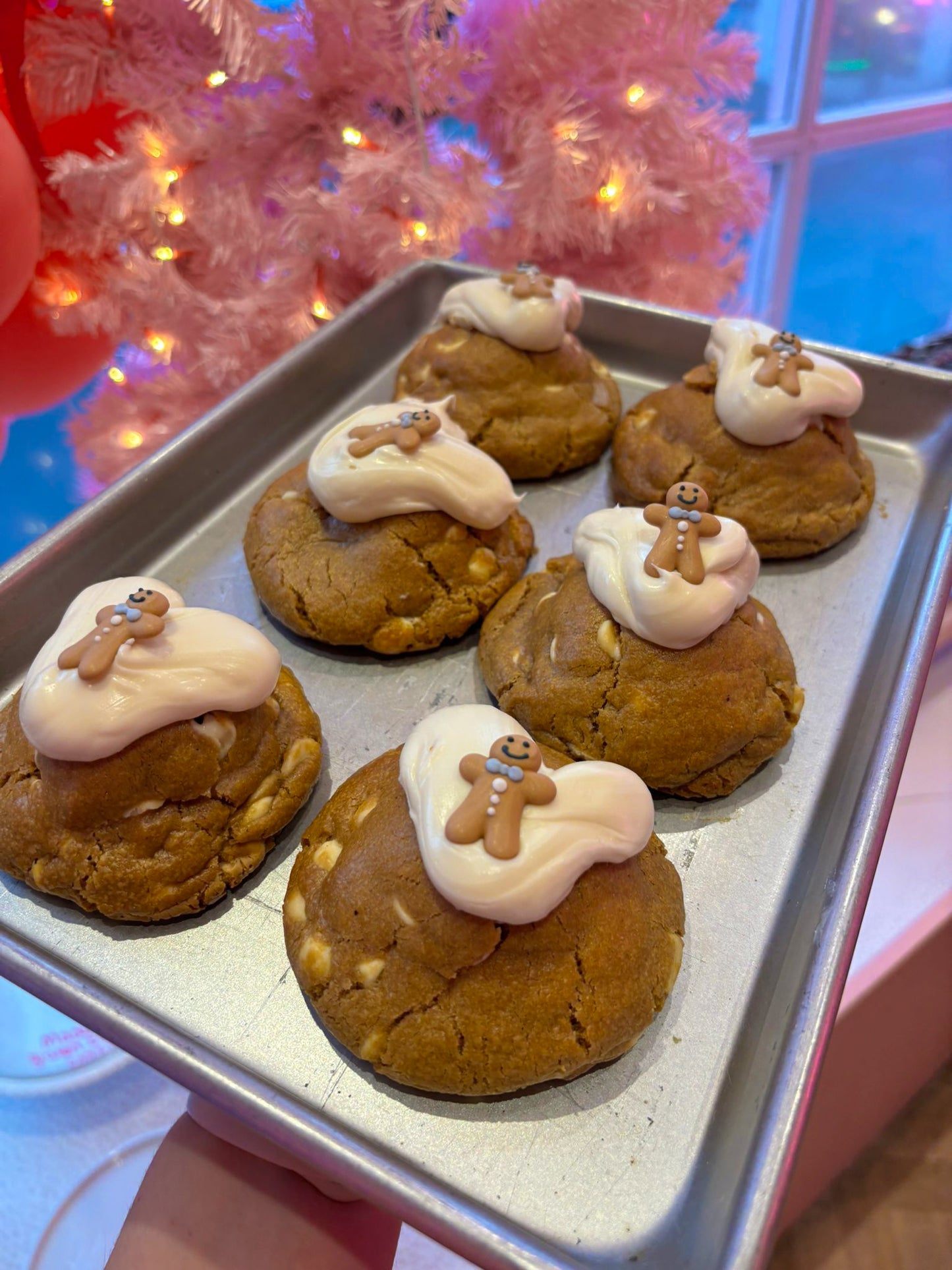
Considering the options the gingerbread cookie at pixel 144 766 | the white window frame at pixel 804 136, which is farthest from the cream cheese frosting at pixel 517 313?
the white window frame at pixel 804 136

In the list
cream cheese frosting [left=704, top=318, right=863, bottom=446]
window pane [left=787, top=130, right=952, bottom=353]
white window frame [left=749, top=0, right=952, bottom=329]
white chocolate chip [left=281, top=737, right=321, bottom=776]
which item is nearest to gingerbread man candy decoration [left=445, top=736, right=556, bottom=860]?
white chocolate chip [left=281, top=737, right=321, bottom=776]

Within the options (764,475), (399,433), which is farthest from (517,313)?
(764,475)

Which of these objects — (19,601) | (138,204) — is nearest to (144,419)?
(138,204)

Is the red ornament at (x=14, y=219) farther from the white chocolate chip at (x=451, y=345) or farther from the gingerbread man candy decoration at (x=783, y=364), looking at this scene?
the gingerbread man candy decoration at (x=783, y=364)

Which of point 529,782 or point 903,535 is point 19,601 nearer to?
point 529,782

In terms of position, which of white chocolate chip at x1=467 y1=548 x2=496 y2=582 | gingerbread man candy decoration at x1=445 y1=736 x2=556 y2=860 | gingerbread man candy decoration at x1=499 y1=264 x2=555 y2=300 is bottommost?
white chocolate chip at x1=467 y1=548 x2=496 y2=582

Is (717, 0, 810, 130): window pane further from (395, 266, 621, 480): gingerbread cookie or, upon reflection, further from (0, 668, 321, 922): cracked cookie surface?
(0, 668, 321, 922): cracked cookie surface

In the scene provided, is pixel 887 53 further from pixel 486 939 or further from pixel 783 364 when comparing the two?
pixel 486 939
